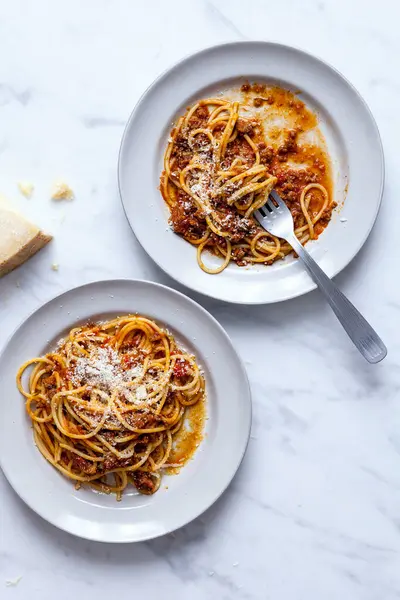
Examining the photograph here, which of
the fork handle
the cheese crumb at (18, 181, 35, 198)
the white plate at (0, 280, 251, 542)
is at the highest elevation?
the cheese crumb at (18, 181, 35, 198)

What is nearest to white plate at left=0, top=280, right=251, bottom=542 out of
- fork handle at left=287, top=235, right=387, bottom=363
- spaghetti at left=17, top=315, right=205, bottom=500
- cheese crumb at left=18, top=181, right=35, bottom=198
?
spaghetti at left=17, top=315, right=205, bottom=500

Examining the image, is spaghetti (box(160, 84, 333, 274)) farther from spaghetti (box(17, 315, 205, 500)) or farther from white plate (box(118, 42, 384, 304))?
spaghetti (box(17, 315, 205, 500))

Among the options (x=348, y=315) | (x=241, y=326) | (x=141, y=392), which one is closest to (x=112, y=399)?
(x=141, y=392)

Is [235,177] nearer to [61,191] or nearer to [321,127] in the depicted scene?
[321,127]

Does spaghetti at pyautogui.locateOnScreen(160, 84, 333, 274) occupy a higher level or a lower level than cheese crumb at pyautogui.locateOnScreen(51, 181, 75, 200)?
higher

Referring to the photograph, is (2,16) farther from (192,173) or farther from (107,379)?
(107,379)

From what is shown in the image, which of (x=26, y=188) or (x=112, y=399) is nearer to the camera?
(x=112, y=399)

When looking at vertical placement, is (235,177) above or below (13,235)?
above
